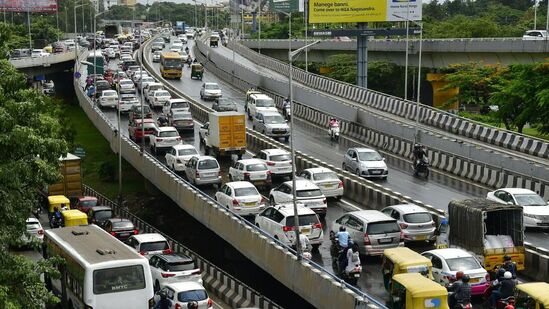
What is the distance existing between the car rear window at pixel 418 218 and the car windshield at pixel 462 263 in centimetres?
501

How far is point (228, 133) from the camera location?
150 feet

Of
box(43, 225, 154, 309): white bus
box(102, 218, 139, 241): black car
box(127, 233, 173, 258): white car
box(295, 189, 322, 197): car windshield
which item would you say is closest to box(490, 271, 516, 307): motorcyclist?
box(43, 225, 154, 309): white bus

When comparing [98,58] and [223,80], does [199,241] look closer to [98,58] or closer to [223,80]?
[223,80]

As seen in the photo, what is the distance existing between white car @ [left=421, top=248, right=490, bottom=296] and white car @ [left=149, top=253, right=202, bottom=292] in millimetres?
7910

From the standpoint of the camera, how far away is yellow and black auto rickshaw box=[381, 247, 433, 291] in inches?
922

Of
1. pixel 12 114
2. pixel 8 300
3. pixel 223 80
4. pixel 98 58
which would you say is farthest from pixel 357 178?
pixel 98 58

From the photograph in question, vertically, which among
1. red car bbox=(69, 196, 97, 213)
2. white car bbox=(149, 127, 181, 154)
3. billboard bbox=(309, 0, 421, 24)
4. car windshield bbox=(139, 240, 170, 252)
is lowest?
red car bbox=(69, 196, 97, 213)

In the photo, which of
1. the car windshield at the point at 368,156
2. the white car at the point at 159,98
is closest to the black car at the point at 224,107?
the white car at the point at 159,98

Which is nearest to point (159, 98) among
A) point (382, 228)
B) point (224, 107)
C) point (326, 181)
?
point (224, 107)

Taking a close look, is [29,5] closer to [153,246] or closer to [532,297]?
[153,246]

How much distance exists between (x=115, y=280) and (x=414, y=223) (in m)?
9.94

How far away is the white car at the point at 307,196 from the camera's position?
110 feet

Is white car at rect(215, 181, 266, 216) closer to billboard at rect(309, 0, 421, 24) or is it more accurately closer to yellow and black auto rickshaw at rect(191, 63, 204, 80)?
billboard at rect(309, 0, 421, 24)

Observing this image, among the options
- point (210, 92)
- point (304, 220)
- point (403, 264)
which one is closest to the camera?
point (403, 264)
